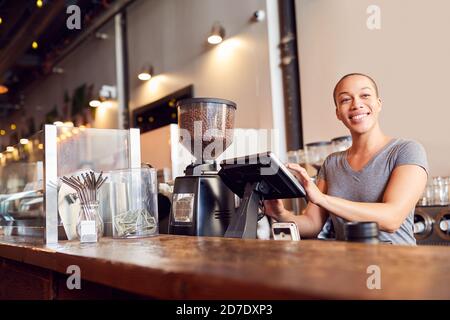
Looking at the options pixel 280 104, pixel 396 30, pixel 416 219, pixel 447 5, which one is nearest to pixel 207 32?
pixel 280 104

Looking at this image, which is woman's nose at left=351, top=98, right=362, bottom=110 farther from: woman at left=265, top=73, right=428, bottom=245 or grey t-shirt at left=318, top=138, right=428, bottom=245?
grey t-shirt at left=318, top=138, right=428, bottom=245

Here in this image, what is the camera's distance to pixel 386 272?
25.7 inches

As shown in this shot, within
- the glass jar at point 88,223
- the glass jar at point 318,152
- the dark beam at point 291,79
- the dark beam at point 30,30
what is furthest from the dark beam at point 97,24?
the glass jar at point 88,223

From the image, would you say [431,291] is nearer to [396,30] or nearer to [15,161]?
[15,161]

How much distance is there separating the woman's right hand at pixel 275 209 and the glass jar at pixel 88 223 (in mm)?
576

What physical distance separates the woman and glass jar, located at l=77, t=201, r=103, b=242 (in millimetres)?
585

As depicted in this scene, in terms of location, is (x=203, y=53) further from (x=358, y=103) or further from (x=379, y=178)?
(x=379, y=178)

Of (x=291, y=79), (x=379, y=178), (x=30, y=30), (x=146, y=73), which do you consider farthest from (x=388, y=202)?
(x=30, y=30)

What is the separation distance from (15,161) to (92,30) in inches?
210

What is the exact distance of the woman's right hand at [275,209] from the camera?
1.71 m

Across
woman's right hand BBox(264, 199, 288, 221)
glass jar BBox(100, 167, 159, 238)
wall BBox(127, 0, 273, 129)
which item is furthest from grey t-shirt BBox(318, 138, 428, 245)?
wall BBox(127, 0, 273, 129)

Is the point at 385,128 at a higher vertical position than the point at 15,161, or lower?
higher

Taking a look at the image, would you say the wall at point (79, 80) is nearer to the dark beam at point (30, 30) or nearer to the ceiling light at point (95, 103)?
the ceiling light at point (95, 103)

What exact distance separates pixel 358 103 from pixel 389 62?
1.60 metres
